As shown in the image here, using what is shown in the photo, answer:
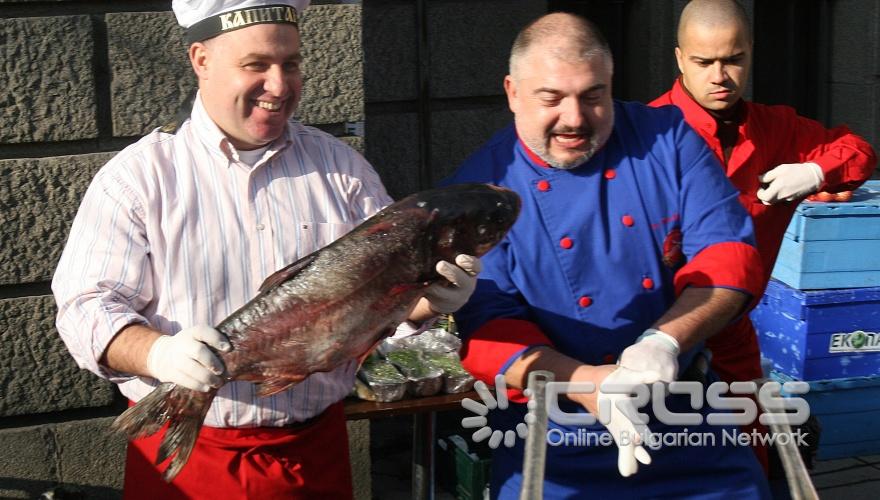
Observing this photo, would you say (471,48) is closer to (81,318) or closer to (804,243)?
(804,243)

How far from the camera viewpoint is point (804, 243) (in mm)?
5512

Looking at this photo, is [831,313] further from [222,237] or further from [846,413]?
[222,237]

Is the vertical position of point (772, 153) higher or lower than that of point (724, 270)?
higher

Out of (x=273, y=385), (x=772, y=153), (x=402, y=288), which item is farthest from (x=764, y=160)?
(x=273, y=385)

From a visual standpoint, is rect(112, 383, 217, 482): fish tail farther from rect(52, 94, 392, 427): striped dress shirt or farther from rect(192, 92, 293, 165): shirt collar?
rect(192, 92, 293, 165): shirt collar

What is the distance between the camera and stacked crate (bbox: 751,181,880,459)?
5.55 meters

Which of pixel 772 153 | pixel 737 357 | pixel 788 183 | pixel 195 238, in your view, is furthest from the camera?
pixel 772 153

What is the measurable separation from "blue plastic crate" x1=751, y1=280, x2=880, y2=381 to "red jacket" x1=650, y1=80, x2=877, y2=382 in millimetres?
1241

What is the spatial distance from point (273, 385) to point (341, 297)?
0.28 m

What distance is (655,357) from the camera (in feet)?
8.55

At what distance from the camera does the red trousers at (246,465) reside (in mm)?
3047

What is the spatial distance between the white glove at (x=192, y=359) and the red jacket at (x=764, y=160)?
6.45 ft

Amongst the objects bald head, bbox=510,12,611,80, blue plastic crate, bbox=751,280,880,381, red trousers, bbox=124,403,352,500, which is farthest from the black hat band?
blue plastic crate, bbox=751,280,880,381

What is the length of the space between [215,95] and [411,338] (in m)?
1.99
